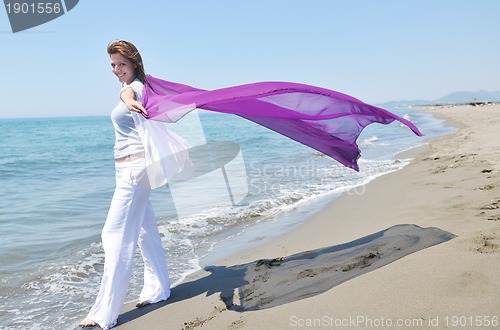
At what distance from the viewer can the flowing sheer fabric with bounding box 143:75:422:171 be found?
333 centimetres

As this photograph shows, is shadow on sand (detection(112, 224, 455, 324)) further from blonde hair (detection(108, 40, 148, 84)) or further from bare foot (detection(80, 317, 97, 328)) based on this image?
blonde hair (detection(108, 40, 148, 84))

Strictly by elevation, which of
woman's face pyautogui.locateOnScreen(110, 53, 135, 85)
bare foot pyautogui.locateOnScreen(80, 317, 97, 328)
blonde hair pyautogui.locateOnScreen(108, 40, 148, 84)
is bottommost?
bare foot pyautogui.locateOnScreen(80, 317, 97, 328)

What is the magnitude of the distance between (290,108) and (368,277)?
5.38ft

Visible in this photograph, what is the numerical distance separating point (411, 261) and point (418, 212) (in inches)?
74.2

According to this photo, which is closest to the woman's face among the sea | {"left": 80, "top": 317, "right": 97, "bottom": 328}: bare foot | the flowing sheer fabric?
the flowing sheer fabric

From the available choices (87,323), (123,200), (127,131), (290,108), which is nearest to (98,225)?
(87,323)

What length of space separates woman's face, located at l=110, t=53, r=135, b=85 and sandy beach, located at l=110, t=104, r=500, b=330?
195cm

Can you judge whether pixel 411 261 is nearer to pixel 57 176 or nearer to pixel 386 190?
pixel 386 190

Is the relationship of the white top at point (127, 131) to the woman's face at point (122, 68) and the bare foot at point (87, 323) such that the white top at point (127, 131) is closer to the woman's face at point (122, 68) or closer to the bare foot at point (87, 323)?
the woman's face at point (122, 68)

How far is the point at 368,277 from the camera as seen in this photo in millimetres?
3076

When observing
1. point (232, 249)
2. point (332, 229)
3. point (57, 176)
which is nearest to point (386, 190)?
point (332, 229)

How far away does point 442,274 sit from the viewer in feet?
9.39

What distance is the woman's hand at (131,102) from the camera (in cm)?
320

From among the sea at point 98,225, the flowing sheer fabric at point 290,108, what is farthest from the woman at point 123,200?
the sea at point 98,225
